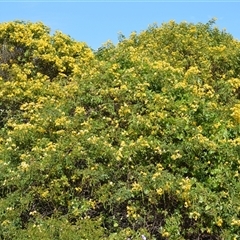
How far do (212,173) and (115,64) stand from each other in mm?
1938

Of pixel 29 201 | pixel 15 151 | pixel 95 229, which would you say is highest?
pixel 15 151

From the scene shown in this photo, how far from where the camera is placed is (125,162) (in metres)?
5.07

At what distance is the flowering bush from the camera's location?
4785 mm

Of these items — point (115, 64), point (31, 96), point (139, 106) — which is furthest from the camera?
point (31, 96)

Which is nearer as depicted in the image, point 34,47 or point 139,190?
point 139,190

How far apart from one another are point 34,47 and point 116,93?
3.50 meters

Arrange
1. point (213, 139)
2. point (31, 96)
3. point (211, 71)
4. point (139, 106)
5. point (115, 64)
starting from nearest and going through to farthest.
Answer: point (213, 139), point (139, 106), point (115, 64), point (31, 96), point (211, 71)

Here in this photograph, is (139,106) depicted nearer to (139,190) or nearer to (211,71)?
(139,190)

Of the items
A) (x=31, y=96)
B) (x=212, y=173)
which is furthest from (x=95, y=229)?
(x=31, y=96)

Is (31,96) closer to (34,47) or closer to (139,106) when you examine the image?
(34,47)

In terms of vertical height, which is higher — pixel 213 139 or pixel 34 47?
pixel 34 47

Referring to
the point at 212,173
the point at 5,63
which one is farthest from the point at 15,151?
the point at 5,63

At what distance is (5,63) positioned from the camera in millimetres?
8875

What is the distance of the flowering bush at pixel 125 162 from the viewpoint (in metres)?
4.79
